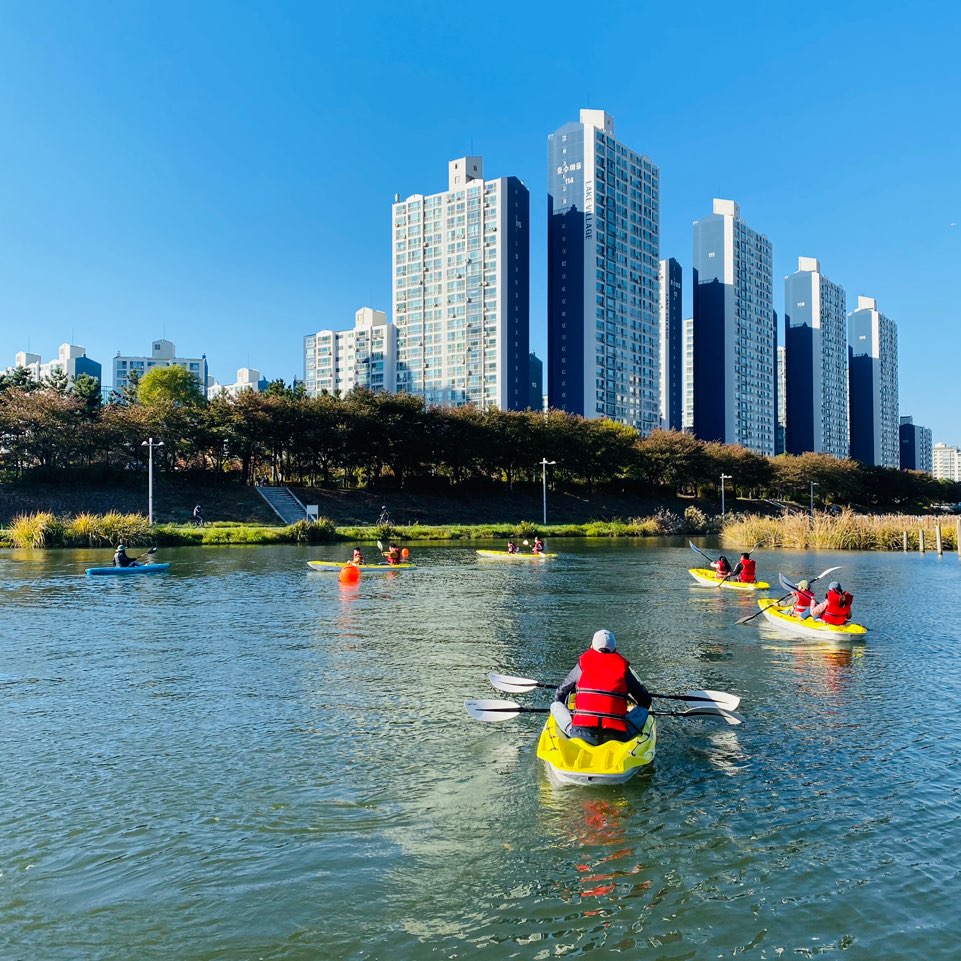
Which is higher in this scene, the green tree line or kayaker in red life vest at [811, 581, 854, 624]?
the green tree line

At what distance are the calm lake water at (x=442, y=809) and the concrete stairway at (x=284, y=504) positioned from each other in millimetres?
45114

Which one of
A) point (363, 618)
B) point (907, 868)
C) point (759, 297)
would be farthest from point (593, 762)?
point (759, 297)

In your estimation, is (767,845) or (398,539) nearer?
(767,845)

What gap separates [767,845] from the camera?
7.86 meters

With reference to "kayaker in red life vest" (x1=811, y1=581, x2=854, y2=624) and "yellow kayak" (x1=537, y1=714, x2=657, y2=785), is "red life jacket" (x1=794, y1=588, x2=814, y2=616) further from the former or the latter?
"yellow kayak" (x1=537, y1=714, x2=657, y2=785)

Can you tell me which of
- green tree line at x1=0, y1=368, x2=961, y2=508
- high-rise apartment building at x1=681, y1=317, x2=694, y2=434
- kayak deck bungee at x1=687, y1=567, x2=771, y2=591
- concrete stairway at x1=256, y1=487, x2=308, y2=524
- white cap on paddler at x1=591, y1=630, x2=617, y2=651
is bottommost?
kayak deck bungee at x1=687, y1=567, x2=771, y2=591

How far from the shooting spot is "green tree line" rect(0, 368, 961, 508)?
66.6 m

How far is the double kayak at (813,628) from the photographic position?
19.0 m

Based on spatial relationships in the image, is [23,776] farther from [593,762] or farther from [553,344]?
[553,344]

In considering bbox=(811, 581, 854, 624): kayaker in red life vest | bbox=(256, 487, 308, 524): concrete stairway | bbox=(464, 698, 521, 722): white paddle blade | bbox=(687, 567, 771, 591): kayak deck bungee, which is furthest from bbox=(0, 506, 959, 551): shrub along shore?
bbox=(464, 698, 521, 722): white paddle blade

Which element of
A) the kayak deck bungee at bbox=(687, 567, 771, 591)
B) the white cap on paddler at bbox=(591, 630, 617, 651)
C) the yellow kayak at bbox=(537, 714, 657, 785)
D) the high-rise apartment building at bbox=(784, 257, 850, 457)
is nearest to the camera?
the yellow kayak at bbox=(537, 714, 657, 785)

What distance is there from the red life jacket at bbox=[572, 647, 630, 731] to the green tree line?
2562 inches

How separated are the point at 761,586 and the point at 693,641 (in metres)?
11.1

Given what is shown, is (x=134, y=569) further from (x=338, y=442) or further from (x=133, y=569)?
(x=338, y=442)
